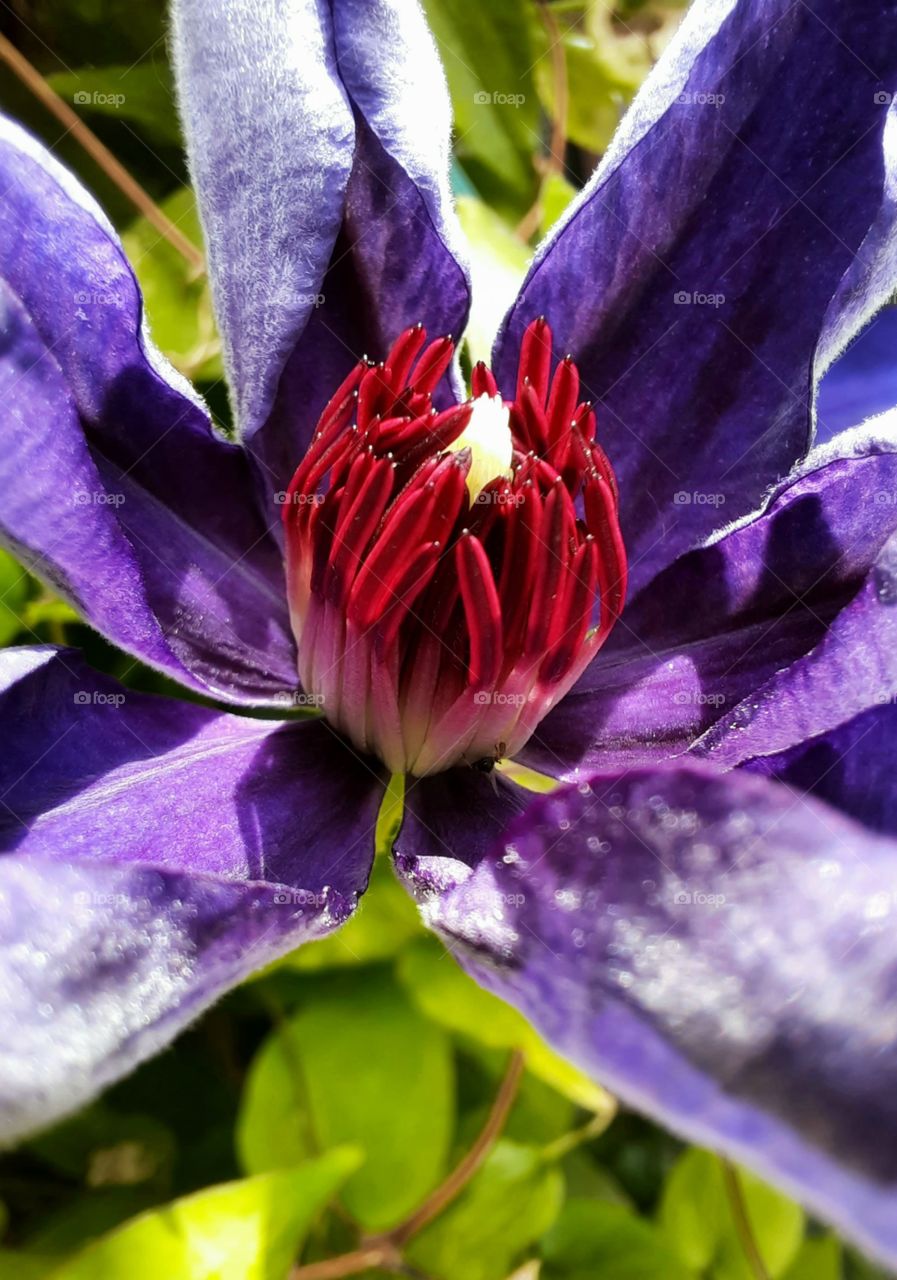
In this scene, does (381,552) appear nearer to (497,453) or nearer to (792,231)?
(497,453)

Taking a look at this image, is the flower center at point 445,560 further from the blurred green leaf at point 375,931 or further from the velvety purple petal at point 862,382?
the velvety purple petal at point 862,382

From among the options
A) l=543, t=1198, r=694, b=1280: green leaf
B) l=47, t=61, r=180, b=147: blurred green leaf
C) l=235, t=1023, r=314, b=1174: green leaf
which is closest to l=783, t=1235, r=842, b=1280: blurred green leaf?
l=543, t=1198, r=694, b=1280: green leaf

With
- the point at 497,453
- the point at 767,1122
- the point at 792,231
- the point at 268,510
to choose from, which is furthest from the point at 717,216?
the point at 767,1122

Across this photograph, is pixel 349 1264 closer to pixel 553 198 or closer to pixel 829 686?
pixel 829 686

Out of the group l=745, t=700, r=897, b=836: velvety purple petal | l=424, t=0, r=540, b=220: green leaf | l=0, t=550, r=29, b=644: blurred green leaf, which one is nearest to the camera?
l=745, t=700, r=897, b=836: velvety purple petal

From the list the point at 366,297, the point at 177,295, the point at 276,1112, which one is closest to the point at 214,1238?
the point at 276,1112

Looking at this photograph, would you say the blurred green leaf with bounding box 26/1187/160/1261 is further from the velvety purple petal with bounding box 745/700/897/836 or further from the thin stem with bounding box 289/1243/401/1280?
the velvety purple petal with bounding box 745/700/897/836
